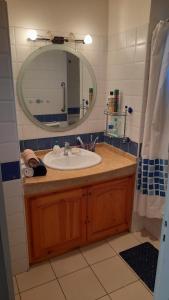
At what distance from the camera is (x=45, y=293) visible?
63.9 inches

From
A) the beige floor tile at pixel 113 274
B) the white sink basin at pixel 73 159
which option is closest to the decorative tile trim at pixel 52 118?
the white sink basin at pixel 73 159

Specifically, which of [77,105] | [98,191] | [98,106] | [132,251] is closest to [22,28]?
[77,105]

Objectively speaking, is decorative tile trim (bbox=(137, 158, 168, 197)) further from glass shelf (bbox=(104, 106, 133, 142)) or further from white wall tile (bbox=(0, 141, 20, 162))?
white wall tile (bbox=(0, 141, 20, 162))

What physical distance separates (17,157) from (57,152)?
66cm

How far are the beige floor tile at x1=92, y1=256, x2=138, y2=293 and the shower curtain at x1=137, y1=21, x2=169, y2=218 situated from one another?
50 centimetres

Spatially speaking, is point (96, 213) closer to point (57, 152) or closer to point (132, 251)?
point (132, 251)

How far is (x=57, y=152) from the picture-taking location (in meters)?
2.10

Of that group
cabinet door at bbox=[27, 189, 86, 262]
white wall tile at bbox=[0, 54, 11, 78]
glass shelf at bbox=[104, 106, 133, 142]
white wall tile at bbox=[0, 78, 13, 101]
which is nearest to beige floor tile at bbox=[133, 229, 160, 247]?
cabinet door at bbox=[27, 189, 86, 262]

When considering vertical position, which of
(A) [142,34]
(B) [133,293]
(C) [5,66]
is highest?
(A) [142,34]

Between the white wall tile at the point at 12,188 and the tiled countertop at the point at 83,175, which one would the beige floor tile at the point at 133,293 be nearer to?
the tiled countertop at the point at 83,175

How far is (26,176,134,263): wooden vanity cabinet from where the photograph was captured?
5.69 feet

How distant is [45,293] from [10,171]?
37.7 inches

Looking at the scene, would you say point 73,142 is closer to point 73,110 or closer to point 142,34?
point 73,110

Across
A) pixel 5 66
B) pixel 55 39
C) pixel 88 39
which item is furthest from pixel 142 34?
pixel 5 66
